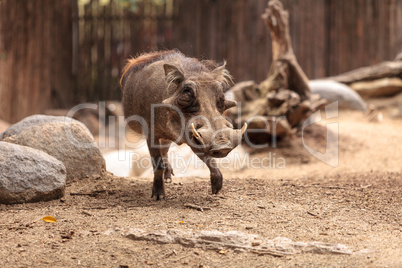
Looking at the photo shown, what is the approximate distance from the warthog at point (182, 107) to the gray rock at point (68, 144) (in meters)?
0.62

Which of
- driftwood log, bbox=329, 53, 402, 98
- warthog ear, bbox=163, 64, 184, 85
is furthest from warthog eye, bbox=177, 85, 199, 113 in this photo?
driftwood log, bbox=329, 53, 402, 98

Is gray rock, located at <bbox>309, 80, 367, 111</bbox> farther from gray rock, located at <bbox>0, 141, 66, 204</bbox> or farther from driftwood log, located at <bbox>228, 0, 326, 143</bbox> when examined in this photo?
gray rock, located at <bbox>0, 141, 66, 204</bbox>

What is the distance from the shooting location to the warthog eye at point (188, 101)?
3719 mm

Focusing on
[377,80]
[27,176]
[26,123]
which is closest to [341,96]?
[377,80]

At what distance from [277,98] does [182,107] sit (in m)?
3.53

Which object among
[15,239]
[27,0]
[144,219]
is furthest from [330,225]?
[27,0]

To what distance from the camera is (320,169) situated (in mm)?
6340

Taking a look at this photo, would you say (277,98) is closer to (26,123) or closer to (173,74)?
(173,74)

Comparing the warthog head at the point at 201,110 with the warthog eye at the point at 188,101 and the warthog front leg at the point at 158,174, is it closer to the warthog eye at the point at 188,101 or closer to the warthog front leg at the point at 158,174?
→ the warthog eye at the point at 188,101

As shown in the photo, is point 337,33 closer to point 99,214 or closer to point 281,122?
point 281,122

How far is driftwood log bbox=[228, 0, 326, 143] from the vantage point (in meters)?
7.04

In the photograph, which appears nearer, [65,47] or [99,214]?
[99,214]

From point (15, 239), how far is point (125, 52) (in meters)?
8.45

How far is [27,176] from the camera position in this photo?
12.8 feet
